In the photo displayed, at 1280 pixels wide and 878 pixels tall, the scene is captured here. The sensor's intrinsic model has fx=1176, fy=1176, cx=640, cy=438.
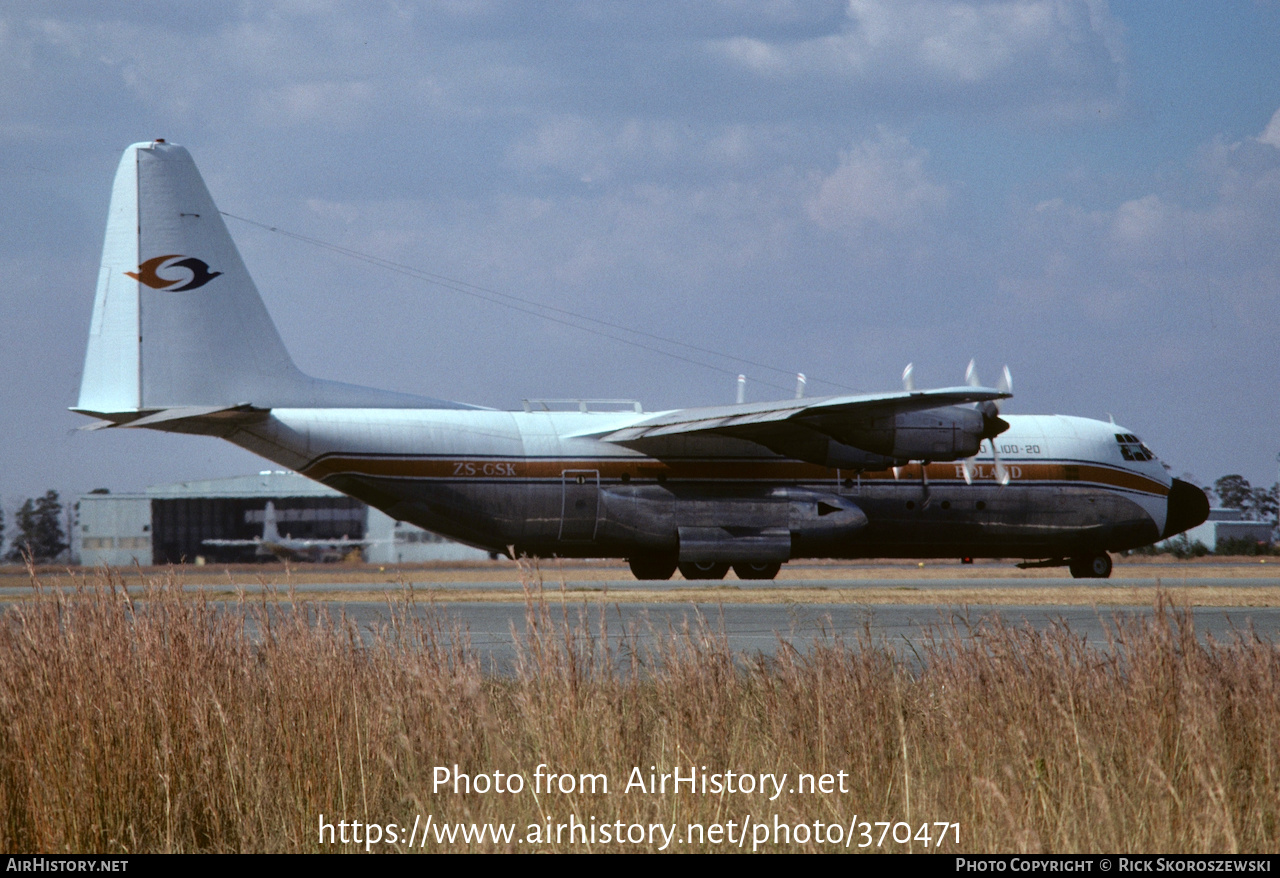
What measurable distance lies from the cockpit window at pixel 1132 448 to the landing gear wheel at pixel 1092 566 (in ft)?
8.78

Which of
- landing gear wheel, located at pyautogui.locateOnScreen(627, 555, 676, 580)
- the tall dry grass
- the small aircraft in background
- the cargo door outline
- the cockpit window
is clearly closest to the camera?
the tall dry grass

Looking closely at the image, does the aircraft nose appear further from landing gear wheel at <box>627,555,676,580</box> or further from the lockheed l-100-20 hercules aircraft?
landing gear wheel at <box>627,555,676,580</box>

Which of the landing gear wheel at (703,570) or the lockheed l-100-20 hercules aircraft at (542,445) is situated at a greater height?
the lockheed l-100-20 hercules aircraft at (542,445)

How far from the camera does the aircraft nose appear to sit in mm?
30828

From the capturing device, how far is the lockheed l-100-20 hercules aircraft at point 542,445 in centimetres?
2453

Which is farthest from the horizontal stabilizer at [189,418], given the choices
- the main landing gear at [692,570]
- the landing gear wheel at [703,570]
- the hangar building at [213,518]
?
the hangar building at [213,518]

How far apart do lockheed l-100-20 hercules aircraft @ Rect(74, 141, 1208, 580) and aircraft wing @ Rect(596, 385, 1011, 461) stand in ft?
0.19

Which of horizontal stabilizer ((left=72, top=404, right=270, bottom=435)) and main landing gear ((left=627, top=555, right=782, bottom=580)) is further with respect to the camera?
main landing gear ((left=627, top=555, right=782, bottom=580))

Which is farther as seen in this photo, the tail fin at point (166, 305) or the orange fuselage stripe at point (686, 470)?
the orange fuselage stripe at point (686, 470)

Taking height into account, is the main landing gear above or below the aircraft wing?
below

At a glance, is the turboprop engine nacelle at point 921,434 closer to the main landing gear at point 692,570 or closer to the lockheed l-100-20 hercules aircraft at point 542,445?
the lockheed l-100-20 hercules aircraft at point 542,445

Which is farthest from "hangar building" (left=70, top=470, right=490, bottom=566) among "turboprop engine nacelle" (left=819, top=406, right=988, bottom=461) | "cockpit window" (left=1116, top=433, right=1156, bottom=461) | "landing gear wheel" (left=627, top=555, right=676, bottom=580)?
"turboprop engine nacelle" (left=819, top=406, right=988, bottom=461)

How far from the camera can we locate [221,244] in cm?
2541

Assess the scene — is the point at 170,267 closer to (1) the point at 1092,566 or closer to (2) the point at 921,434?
(2) the point at 921,434
